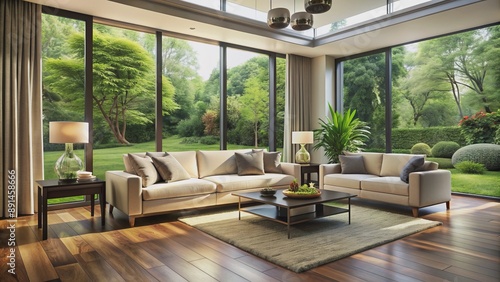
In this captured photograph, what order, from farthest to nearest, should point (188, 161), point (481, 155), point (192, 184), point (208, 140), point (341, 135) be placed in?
point (208, 140) < point (341, 135) < point (481, 155) < point (188, 161) < point (192, 184)

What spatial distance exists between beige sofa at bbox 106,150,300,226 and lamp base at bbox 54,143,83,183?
47 centimetres

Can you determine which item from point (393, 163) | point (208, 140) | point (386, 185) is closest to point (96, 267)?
point (386, 185)

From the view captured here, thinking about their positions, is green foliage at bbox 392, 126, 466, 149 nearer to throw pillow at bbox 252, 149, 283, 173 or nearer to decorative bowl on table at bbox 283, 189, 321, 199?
throw pillow at bbox 252, 149, 283, 173

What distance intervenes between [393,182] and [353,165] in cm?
98

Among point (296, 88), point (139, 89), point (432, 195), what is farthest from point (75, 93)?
point (432, 195)

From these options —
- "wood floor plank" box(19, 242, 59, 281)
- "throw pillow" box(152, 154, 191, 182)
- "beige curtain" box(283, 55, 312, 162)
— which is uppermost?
"beige curtain" box(283, 55, 312, 162)

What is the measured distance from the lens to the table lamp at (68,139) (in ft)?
11.9

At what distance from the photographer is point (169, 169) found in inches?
169

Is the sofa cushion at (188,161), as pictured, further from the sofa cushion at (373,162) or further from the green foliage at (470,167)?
the green foliage at (470,167)

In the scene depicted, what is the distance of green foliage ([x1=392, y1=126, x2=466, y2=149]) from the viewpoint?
6205 mm

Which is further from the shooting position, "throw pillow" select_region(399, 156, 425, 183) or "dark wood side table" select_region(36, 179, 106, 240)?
"throw pillow" select_region(399, 156, 425, 183)

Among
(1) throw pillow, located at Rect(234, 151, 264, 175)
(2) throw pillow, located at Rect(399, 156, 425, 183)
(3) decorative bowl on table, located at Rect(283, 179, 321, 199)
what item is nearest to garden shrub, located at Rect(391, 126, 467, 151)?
(2) throw pillow, located at Rect(399, 156, 425, 183)

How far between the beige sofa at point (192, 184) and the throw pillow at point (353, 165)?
Result: 0.84 metres

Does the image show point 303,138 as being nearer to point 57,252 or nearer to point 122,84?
point 57,252
